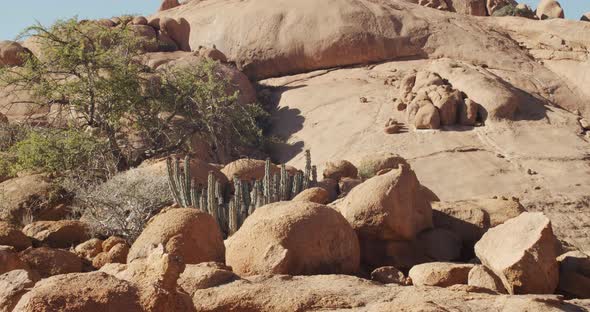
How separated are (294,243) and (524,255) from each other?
1.62 metres

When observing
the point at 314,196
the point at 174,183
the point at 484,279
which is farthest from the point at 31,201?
the point at 484,279

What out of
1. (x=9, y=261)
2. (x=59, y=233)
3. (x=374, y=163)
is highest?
Answer: (x=9, y=261)

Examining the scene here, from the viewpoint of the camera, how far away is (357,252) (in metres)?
6.14

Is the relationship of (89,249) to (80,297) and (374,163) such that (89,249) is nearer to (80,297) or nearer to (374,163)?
(80,297)

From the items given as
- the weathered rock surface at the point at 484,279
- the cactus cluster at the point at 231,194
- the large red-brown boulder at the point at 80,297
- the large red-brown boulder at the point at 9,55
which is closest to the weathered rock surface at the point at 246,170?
the cactus cluster at the point at 231,194

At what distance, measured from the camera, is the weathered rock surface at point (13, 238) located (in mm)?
7105

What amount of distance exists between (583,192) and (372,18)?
10.3m

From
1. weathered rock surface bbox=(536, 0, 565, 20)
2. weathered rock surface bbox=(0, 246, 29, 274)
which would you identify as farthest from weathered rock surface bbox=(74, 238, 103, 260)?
weathered rock surface bbox=(536, 0, 565, 20)

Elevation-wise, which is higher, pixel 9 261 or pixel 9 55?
pixel 9 261

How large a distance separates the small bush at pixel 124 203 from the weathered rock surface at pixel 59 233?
17 centimetres

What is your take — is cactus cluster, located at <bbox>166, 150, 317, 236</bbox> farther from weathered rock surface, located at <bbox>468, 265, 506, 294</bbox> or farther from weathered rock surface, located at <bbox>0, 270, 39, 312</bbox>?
weathered rock surface, located at <bbox>0, 270, 39, 312</bbox>

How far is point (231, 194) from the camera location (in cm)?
1002

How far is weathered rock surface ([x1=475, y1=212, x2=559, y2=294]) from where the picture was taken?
5406 mm

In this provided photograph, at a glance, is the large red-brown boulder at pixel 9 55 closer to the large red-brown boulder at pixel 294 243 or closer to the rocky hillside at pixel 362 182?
the rocky hillside at pixel 362 182
